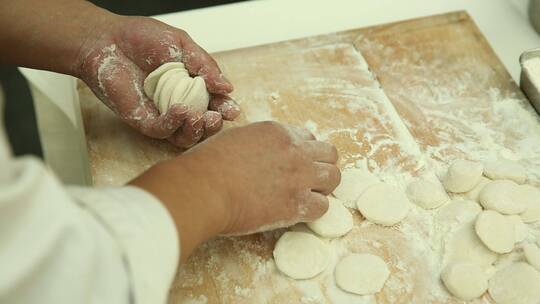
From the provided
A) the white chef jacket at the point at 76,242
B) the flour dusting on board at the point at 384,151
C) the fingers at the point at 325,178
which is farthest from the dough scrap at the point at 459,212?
the white chef jacket at the point at 76,242

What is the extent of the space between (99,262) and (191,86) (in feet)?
2.06

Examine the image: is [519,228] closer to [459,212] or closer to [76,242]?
[459,212]

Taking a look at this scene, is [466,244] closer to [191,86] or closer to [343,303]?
[343,303]

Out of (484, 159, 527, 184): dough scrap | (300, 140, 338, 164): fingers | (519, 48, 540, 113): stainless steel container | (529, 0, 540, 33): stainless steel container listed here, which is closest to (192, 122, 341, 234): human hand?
(300, 140, 338, 164): fingers

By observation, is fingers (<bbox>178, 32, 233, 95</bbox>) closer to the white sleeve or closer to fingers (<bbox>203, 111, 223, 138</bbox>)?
fingers (<bbox>203, 111, 223, 138</bbox>)

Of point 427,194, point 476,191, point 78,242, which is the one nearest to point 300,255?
point 427,194

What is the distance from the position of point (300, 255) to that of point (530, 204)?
1.59 ft

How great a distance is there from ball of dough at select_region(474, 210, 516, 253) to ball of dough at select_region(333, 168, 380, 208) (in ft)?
0.77

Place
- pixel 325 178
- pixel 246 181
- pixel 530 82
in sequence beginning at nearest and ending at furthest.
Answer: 1. pixel 246 181
2. pixel 325 178
3. pixel 530 82

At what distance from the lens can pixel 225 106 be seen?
1319 mm

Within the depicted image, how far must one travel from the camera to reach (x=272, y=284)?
3.64 ft

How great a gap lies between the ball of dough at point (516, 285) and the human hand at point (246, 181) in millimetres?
352

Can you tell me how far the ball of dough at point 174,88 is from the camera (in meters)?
1.24

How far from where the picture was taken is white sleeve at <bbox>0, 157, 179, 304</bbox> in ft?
2.00
